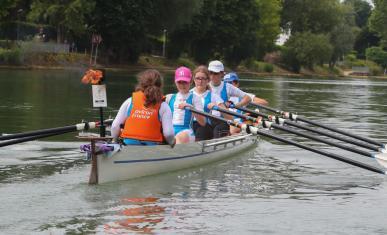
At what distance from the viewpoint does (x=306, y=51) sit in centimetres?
9925

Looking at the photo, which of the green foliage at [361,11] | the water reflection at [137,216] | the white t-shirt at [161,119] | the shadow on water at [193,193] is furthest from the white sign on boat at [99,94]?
the green foliage at [361,11]

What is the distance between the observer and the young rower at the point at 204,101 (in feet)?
45.1

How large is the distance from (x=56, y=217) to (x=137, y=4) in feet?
187

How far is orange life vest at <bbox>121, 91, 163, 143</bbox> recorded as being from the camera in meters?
11.0

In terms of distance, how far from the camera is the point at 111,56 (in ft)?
228

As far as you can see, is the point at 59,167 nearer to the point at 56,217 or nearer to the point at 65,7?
the point at 56,217

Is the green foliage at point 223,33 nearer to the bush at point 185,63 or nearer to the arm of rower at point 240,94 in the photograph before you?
the bush at point 185,63

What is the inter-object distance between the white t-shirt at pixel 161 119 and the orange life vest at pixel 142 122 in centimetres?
6

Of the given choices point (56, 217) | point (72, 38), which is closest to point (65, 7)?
point (72, 38)

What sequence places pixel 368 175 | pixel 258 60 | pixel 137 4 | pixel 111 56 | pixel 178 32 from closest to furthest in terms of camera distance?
1. pixel 368 175
2. pixel 137 4
3. pixel 111 56
4. pixel 178 32
5. pixel 258 60

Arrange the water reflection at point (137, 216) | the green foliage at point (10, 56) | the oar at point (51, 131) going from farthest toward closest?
1. the green foliage at point (10, 56)
2. the oar at point (51, 131)
3. the water reflection at point (137, 216)

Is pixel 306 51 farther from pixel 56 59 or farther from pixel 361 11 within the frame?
pixel 361 11

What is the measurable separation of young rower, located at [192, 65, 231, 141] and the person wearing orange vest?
1.88 meters

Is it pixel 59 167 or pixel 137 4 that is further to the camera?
pixel 137 4
